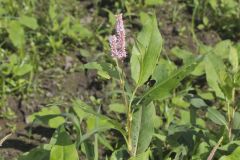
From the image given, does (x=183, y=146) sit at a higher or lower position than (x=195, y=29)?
lower

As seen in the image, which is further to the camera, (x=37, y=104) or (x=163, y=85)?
(x=37, y=104)

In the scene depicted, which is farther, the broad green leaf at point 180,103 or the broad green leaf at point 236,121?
the broad green leaf at point 180,103

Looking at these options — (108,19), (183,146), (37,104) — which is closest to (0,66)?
(37,104)

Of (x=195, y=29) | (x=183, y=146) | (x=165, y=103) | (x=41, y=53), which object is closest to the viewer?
(x=183, y=146)

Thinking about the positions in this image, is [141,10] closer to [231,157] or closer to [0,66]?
[0,66]

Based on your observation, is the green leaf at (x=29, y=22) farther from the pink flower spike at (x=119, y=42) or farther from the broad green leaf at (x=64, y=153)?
the pink flower spike at (x=119, y=42)

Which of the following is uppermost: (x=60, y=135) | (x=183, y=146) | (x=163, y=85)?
(x=163, y=85)

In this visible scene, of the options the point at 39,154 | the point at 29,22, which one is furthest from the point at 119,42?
the point at 29,22

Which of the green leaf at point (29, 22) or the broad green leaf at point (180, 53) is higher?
the green leaf at point (29, 22)

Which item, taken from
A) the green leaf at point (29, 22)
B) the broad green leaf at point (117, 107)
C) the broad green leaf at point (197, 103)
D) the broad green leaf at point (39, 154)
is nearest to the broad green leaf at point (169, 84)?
the broad green leaf at point (39, 154)
